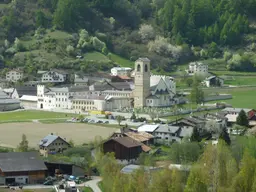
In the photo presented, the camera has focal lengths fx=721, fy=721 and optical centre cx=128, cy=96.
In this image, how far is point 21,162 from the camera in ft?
84.5

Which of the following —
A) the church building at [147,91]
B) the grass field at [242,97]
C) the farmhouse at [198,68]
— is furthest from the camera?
the farmhouse at [198,68]

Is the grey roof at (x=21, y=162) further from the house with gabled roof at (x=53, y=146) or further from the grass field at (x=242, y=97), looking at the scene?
the grass field at (x=242, y=97)

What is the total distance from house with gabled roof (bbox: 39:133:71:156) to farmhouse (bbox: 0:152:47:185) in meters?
3.99

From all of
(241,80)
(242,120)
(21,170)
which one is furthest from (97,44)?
(21,170)

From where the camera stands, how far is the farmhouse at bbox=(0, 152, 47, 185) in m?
25.1

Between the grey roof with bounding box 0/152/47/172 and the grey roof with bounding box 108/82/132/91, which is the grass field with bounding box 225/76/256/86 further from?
the grey roof with bounding box 0/152/47/172

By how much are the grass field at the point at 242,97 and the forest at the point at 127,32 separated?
9.27 metres

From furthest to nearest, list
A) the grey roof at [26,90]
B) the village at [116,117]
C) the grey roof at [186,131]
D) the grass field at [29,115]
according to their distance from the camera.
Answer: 1. the grey roof at [26,90]
2. the grass field at [29,115]
3. the grey roof at [186,131]
4. the village at [116,117]

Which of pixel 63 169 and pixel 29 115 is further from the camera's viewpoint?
pixel 29 115

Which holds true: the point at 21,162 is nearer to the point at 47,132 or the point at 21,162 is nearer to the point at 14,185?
the point at 14,185

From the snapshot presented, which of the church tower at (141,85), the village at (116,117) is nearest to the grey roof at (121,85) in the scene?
the village at (116,117)

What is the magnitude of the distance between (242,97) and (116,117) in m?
13.1

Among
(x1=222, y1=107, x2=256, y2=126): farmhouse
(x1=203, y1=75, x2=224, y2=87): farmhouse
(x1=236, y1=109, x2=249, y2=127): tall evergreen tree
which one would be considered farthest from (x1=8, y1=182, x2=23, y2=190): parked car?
(x1=203, y1=75, x2=224, y2=87): farmhouse

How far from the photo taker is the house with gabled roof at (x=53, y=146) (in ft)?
98.7
